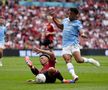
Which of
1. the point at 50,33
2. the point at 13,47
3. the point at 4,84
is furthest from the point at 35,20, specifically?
the point at 4,84

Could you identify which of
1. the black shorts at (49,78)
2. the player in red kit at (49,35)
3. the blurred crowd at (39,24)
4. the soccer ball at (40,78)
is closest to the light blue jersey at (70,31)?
the black shorts at (49,78)

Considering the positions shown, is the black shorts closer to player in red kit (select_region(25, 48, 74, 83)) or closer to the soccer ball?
player in red kit (select_region(25, 48, 74, 83))

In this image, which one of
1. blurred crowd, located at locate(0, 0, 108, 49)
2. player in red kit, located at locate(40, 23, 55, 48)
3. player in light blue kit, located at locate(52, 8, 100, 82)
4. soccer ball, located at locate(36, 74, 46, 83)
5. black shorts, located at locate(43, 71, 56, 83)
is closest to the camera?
soccer ball, located at locate(36, 74, 46, 83)

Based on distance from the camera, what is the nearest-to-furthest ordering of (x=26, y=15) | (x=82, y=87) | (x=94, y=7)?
1. (x=82, y=87)
2. (x=26, y=15)
3. (x=94, y=7)

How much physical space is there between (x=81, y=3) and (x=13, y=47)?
12.2 metres

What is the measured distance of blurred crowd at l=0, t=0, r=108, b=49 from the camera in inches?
1801

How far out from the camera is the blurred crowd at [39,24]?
4575 centimetres

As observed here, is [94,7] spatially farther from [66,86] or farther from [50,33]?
[66,86]

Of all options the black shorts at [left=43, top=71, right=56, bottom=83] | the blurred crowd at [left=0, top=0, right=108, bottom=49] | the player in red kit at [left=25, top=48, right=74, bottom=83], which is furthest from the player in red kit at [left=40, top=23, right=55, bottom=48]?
the player in red kit at [left=25, top=48, right=74, bottom=83]

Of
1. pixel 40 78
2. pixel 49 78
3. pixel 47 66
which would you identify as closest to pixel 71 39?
pixel 47 66

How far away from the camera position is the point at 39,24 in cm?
4806

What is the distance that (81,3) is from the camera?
54312mm

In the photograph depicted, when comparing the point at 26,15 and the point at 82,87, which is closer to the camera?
the point at 82,87

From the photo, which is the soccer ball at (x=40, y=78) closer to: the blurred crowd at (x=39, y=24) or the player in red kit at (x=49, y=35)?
the player in red kit at (x=49, y=35)
